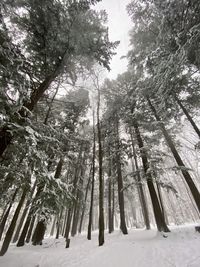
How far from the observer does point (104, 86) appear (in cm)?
1627

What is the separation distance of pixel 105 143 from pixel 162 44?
11554mm

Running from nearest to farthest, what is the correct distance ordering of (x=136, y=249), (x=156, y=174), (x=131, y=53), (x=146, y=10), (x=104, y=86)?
(x=136, y=249) < (x=146, y=10) < (x=156, y=174) < (x=131, y=53) < (x=104, y=86)

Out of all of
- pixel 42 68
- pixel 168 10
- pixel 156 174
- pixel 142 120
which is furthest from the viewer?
pixel 142 120

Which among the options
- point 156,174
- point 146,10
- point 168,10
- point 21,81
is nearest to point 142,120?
point 156,174

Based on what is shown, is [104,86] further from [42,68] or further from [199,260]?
[199,260]

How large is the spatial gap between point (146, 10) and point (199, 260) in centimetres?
1133

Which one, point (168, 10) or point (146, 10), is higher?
point (146, 10)

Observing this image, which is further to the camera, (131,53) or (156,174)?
(131,53)

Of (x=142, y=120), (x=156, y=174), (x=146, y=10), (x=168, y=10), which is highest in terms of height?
(x=146, y=10)

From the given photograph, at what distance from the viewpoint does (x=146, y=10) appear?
8.52 meters

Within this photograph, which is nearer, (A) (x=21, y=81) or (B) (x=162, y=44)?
(A) (x=21, y=81)

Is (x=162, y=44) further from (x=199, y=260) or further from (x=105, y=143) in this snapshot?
(x=105, y=143)

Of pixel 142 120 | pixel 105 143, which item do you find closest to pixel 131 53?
pixel 142 120

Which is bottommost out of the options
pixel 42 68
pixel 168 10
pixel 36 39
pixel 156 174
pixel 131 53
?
pixel 156 174
